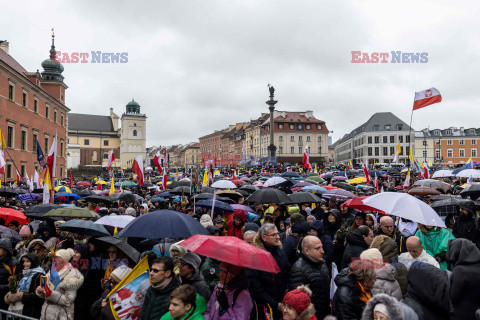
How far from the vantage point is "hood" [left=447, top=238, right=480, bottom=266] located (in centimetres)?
433

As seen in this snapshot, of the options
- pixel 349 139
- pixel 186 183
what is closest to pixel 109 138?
pixel 349 139

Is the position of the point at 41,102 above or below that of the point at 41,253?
above

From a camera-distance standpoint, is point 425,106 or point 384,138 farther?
point 384,138

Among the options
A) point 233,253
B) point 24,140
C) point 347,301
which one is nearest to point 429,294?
point 347,301

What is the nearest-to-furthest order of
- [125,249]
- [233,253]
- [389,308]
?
[389,308] < [233,253] < [125,249]

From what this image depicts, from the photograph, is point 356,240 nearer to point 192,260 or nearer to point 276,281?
point 276,281

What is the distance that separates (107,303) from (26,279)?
1.29 m

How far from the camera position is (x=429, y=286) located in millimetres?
3807

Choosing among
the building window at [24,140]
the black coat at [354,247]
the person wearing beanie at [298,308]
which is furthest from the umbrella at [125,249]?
the building window at [24,140]

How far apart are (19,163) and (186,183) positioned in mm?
Result: 27070

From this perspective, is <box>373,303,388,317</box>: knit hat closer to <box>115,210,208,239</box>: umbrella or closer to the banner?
the banner

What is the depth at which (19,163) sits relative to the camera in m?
36.3

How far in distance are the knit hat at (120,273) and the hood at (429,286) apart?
325 cm

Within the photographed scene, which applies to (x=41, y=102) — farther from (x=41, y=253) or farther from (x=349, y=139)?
(x=349, y=139)
